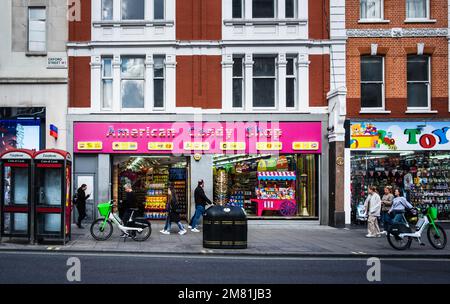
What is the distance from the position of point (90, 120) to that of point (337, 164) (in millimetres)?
10191

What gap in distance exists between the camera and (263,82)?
23172 mm

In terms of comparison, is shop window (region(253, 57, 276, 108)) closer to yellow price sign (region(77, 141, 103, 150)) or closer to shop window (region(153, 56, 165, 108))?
shop window (region(153, 56, 165, 108))

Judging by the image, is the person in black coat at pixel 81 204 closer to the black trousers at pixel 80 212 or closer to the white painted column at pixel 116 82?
the black trousers at pixel 80 212

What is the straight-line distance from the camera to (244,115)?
22719 mm

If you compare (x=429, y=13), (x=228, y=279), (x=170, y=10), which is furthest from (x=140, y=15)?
(x=228, y=279)

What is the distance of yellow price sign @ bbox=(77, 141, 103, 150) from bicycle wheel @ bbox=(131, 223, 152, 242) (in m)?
6.32

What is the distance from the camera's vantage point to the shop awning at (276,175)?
75.4 ft

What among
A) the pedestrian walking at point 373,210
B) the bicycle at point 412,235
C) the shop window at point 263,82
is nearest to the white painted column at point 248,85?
the shop window at point 263,82

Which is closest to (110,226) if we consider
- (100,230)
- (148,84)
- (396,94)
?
A: (100,230)

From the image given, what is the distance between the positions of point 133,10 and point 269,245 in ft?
40.2

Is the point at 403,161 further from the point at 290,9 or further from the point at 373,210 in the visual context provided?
the point at 290,9

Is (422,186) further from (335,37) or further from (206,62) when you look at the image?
(206,62)

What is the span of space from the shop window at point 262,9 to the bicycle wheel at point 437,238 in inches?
447

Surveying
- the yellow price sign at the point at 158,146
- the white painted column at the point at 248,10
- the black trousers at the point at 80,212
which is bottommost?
the black trousers at the point at 80,212
